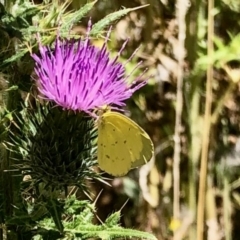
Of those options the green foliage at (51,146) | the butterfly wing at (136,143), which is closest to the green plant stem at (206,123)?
the butterfly wing at (136,143)

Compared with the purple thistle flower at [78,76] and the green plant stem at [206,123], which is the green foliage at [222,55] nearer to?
the green plant stem at [206,123]

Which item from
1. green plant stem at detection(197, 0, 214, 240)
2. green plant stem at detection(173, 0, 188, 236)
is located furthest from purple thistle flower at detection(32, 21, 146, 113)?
green plant stem at detection(173, 0, 188, 236)

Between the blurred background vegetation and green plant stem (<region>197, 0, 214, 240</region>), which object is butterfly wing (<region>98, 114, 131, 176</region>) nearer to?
green plant stem (<region>197, 0, 214, 240</region>)

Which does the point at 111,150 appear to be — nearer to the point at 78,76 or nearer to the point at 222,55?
the point at 78,76

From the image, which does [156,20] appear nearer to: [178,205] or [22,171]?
[178,205]

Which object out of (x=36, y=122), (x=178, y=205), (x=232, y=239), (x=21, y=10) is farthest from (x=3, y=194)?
(x=232, y=239)

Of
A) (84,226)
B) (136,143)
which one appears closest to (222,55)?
(136,143)
